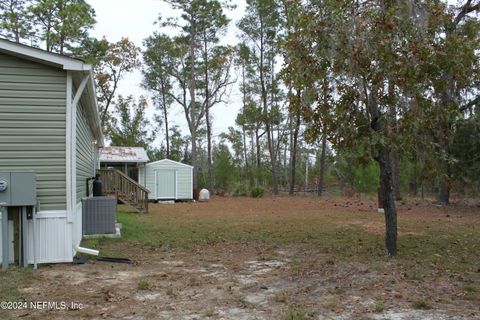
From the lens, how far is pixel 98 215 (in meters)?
9.40

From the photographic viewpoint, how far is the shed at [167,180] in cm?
2238

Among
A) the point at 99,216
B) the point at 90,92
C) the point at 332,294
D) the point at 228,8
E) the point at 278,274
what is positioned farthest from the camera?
the point at 228,8

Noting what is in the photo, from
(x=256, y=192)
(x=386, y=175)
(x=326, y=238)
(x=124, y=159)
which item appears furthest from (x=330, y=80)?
(x=256, y=192)

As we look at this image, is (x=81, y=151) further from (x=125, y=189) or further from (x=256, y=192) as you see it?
(x=256, y=192)

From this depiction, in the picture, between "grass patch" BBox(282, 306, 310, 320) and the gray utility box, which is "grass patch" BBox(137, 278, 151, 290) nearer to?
"grass patch" BBox(282, 306, 310, 320)

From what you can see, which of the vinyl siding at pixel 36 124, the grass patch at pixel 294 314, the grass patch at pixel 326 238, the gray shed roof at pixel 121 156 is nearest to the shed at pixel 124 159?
the gray shed roof at pixel 121 156

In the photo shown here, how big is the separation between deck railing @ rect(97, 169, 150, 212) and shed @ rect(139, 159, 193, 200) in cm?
648

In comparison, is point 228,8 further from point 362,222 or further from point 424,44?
point 424,44

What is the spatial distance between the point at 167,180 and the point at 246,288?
1780 centimetres

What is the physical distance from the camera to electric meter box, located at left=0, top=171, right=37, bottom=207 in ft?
19.9

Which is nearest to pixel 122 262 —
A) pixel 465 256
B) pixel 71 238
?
pixel 71 238

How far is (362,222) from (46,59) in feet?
28.8

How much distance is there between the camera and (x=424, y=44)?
6684 millimetres

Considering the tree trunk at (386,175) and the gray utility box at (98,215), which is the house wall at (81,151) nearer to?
the gray utility box at (98,215)
